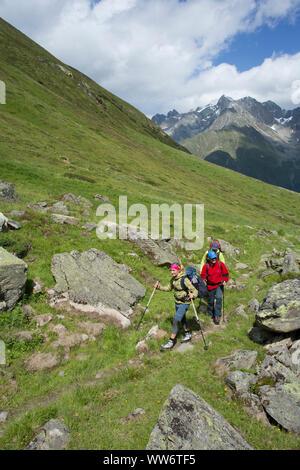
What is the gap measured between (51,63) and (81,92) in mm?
24487

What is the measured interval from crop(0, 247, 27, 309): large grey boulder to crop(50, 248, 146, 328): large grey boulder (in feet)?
5.90

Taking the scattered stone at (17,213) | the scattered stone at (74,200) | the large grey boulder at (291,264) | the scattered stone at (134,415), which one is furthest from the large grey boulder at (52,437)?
the scattered stone at (74,200)

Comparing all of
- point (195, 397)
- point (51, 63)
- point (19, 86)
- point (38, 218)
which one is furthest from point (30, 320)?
point (51, 63)

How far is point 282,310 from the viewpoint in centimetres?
998

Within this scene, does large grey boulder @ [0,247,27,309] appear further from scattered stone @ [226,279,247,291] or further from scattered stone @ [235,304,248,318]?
scattered stone @ [226,279,247,291]

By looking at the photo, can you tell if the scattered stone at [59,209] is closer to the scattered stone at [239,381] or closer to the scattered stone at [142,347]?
the scattered stone at [142,347]

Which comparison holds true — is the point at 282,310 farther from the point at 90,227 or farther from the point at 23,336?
the point at 90,227

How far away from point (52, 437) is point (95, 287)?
714 cm

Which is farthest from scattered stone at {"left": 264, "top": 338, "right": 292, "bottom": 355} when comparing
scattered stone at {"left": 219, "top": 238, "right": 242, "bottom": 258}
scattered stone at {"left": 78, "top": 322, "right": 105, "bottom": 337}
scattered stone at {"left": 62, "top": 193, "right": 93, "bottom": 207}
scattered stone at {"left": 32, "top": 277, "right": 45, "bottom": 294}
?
scattered stone at {"left": 62, "top": 193, "right": 93, "bottom": 207}

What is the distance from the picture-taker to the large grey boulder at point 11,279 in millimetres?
10539

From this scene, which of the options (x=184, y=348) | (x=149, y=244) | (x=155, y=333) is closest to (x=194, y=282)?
(x=184, y=348)

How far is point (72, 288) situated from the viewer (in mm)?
12711

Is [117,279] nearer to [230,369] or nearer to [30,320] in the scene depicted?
[30,320]

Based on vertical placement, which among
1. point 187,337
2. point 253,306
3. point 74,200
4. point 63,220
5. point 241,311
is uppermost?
point 74,200
